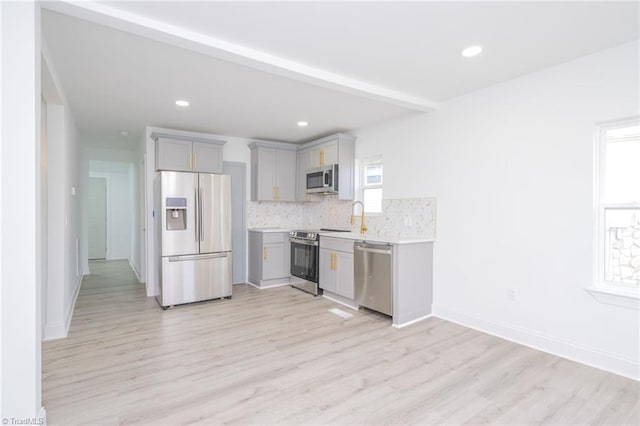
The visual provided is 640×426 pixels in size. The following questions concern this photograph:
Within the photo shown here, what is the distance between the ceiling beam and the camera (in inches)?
79.2

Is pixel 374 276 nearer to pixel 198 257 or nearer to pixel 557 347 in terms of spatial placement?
pixel 557 347

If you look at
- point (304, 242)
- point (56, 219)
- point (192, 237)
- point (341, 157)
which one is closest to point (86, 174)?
point (192, 237)

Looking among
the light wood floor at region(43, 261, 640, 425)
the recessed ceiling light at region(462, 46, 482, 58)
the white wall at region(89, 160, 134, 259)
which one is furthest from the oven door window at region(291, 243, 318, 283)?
the white wall at region(89, 160, 134, 259)

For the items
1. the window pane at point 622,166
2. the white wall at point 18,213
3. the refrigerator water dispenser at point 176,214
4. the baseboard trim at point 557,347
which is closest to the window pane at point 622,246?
the window pane at point 622,166

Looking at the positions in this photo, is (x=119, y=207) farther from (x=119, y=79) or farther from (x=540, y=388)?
(x=540, y=388)

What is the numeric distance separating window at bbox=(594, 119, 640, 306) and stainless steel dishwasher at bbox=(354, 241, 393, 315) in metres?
1.83

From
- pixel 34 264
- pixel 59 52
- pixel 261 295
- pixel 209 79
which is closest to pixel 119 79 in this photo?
pixel 59 52

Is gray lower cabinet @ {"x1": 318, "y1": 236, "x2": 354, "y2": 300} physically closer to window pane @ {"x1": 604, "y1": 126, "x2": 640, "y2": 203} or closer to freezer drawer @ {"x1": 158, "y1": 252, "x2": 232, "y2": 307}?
freezer drawer @ {"x1": 158, "y1": 252, "x2": 232, "y2": 307}

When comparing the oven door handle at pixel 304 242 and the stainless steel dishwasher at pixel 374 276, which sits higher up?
the oven door handle at pixel 304 242

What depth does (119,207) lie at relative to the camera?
851 centimetres

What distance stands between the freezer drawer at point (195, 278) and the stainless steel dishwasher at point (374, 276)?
1.87 metres

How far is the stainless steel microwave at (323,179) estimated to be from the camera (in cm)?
501

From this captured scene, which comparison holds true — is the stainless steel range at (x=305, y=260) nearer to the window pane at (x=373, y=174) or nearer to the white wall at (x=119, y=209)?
the window pane at (x=373, y=174)

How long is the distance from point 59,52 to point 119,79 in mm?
530
